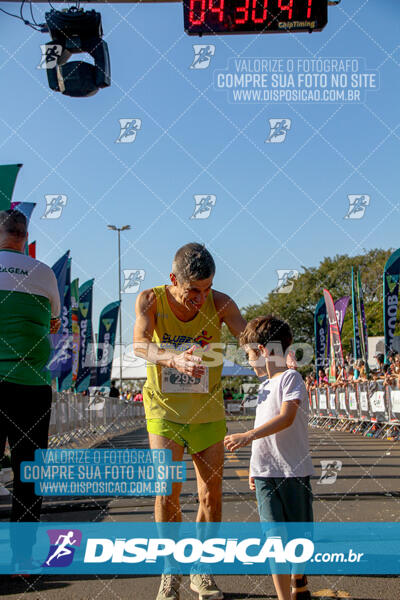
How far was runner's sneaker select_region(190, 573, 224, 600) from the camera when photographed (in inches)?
157

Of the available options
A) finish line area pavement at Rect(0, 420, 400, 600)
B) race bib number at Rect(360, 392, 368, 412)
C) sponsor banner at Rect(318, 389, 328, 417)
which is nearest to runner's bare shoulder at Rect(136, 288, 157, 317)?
finish line area pavement at Rect(0, 420, 400, 600)

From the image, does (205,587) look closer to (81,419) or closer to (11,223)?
(11,223)

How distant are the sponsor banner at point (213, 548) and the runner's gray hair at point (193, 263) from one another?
1342mm

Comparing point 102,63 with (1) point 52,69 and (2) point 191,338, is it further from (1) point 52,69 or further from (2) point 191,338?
(2) point 191,338

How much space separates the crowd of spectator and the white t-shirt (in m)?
12.8

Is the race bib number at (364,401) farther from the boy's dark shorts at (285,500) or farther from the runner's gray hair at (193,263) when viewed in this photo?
the boy's dark shorts at (285,500)

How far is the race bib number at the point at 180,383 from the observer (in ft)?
14.0

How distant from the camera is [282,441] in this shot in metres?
3.73

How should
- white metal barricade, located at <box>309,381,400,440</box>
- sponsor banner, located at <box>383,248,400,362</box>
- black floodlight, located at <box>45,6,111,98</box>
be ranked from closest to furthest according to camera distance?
black floodlight, located at <box>45,6,111,98</box> < white metal barricade, located at <box>309,381,400,440</box> < sponsor banner, located at <box>383,248,400,362</box>

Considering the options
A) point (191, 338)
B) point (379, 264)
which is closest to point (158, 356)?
point (191, 338)

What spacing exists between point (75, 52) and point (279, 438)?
6.15 meters

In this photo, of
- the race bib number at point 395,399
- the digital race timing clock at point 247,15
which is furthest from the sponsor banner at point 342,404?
the digital race timing clock at point 247,15

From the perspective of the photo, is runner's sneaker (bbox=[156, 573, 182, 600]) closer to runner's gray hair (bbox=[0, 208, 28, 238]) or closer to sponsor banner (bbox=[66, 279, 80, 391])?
runner's gray hair (bbox=[0, 208, 28, 238])

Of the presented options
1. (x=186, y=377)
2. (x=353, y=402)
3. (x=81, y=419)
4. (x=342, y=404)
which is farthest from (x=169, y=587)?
(x=342, y=404)
